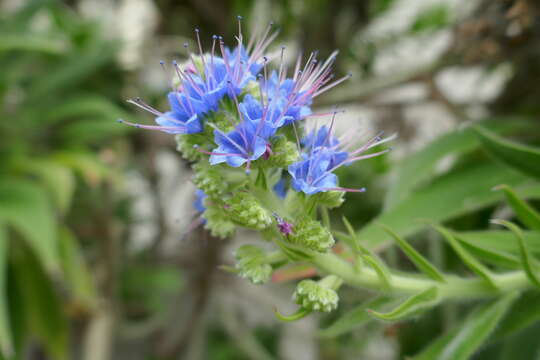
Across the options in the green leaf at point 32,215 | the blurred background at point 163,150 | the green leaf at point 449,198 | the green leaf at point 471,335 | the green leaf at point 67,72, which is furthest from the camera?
the green leaf at point 67,72

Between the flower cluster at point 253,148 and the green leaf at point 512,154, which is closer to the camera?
the flower cluster at point 253,148

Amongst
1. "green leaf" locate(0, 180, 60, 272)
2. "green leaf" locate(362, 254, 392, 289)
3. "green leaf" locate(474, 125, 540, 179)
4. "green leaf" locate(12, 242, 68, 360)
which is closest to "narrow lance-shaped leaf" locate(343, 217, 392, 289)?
"green leaf" locate(362, 254, 392, 289)

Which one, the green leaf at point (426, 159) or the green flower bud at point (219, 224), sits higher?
the green flower bud at point (219, 224)

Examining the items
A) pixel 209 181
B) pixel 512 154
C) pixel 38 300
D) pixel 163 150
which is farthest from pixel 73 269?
pixel 512 154

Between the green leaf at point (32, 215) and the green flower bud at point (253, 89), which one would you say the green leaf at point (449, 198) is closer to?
the green flower bud at point (253, 89)

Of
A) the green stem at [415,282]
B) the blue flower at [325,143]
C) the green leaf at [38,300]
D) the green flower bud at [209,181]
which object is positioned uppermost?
the blue flower at [325,143]

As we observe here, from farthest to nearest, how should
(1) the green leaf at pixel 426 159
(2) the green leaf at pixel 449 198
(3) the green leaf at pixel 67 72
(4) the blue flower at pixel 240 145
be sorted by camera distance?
(3) the green leaf at pixel 67 72 → (1) the green leaf at pixel 426 159 → (2) the green leaf at pixel 449 198 → (4) the blue flower at pixel 240 145

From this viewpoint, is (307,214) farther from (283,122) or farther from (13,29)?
(13,29)

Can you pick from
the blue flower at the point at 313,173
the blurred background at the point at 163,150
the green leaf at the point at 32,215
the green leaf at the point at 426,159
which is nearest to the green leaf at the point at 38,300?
the blurred background at the point at 163,150

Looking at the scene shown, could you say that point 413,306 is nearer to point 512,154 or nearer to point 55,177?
point 512,154
